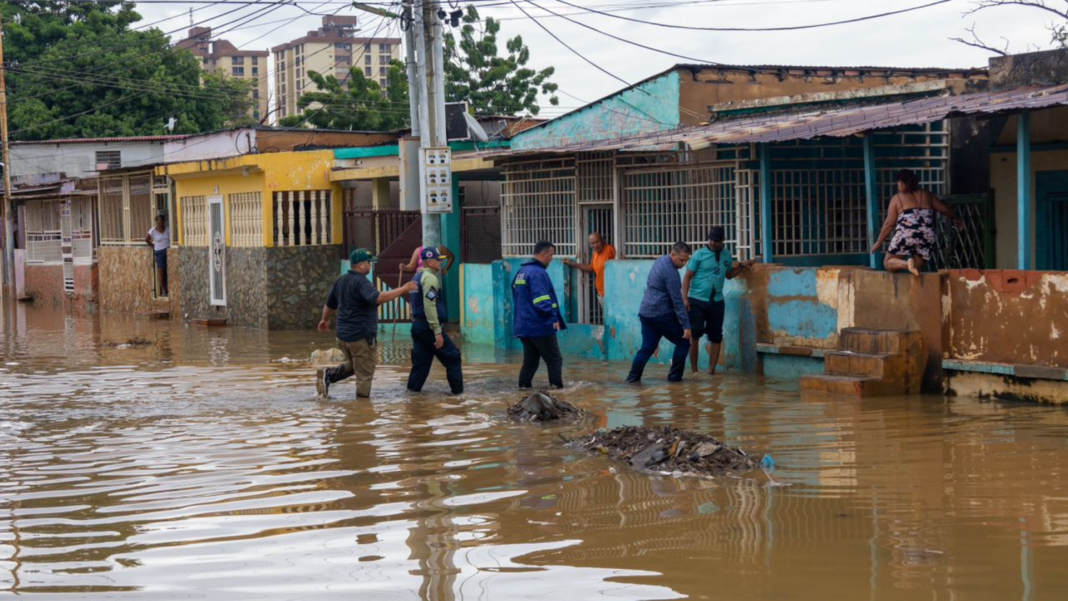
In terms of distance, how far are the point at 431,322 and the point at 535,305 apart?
1.16 metres

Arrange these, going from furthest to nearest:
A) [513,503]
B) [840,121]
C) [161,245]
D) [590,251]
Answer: [161,245]
[590,251]
[840,121]
[513,503]

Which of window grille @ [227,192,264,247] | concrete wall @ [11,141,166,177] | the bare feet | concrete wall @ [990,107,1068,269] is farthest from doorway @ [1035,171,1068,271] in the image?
concrete wall @ [11,141,166,177]

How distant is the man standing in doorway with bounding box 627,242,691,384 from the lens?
45.9 feet

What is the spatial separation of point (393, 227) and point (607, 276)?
6.66 meters

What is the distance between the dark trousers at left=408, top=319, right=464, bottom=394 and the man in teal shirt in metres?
2.82

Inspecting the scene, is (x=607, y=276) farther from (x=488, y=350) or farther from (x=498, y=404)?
(x=498, y=404)

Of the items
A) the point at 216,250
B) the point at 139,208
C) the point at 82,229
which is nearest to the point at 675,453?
the point at 216,250

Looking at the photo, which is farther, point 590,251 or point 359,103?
point 359,103

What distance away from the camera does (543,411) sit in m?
11.2

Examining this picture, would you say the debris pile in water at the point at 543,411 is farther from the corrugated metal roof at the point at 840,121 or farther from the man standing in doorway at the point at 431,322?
the corrugated metal roof at the point at 840,121

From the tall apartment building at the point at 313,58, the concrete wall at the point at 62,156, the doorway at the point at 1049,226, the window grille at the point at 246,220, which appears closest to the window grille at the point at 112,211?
the window grille at the point at 246,220

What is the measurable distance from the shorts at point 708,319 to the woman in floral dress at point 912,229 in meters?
2.21

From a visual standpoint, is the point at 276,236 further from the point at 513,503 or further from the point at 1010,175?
the point at 513,503

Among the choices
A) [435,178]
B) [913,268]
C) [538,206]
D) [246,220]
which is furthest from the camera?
[246,220]
